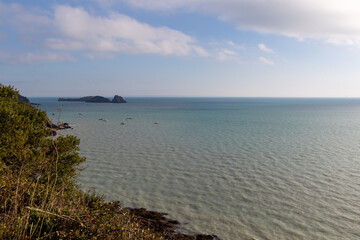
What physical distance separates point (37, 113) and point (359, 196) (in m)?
26.3

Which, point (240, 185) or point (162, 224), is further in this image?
point (240, 185)

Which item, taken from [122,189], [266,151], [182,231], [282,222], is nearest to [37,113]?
[122,189]

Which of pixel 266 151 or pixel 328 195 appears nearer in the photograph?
pixel 328 195

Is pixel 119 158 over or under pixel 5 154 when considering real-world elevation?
under

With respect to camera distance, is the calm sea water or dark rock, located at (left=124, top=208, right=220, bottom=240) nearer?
dark rock, located at (left=124, top=208, right=220, bottom=240)

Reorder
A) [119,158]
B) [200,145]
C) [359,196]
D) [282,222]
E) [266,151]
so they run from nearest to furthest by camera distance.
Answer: [282,222], [359,196], [119,158], [266,151], [200,145]

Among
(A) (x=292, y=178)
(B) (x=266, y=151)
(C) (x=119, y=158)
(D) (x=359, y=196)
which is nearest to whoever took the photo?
(D) (x=359, y=196)

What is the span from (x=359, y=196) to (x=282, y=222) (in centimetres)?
925

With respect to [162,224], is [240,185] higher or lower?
higher

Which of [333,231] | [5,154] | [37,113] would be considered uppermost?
[37,113]

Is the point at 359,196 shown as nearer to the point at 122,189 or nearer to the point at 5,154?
the point at 122,189

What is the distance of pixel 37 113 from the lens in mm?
18391

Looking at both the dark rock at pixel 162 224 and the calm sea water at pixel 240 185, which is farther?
the calm sea water at pixel 240 185

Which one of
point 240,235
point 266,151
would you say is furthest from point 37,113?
point 266,151
